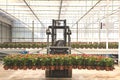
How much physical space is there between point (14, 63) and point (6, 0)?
11.0 metres

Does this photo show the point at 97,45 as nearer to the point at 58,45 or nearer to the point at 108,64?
the point at 58,45

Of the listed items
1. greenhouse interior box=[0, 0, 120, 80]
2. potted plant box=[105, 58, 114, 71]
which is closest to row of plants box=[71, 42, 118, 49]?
greenhouse interior box=[0, 0, 120, 80]

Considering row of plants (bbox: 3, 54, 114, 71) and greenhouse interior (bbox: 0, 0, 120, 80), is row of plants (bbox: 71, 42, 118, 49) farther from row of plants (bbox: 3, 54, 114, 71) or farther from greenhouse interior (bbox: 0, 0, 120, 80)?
row of plants (bbox: 3, 54, 114, 71)

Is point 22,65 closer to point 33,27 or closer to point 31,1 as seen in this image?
point 31,1

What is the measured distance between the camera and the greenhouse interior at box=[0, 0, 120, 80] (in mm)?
9039

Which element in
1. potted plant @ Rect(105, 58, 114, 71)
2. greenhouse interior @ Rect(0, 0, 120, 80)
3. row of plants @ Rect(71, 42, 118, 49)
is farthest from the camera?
row of plants @ Rect(71, 42, 118, 49)

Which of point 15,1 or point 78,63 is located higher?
point 15,1

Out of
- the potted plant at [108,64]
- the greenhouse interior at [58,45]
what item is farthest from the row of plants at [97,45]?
the potted plant at [108,64]

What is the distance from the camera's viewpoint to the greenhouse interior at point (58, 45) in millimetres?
9039

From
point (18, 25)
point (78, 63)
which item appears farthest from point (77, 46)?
point (18, 25)

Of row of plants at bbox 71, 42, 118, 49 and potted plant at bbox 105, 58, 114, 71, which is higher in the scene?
row of plants at bbox 71, 42, 118, 49

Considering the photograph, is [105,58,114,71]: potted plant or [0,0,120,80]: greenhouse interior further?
[0,0,120,80]: greenhouse interior

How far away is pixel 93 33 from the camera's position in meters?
37.1

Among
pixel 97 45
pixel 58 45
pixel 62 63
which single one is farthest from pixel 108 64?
pixel 97 45
